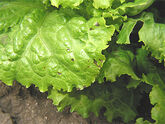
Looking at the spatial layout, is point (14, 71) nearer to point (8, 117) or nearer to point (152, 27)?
point (8, 117)

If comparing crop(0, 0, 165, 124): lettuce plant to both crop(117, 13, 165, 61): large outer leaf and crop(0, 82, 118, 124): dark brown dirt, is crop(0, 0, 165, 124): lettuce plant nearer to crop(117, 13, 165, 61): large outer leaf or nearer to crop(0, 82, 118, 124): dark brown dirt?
crop(117, 13, 165, 61): large outer leaf

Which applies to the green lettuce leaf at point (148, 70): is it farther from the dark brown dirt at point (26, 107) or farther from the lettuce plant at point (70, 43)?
the dark brown dirt at point (26, 107)

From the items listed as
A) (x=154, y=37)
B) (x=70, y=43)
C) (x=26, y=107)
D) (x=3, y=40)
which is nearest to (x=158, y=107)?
(x=154, y=37)

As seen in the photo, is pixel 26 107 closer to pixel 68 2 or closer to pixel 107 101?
pixel 107 101

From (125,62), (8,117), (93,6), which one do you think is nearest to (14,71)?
(8,117)

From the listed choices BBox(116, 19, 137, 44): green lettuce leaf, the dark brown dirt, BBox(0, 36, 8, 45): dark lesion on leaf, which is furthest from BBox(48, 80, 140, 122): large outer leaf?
BBox(0, 36, 8, 45): dark lesion on leaf

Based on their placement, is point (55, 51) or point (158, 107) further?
point (158, 107)

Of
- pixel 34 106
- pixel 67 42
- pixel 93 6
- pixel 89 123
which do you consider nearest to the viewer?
pixel 67 42
